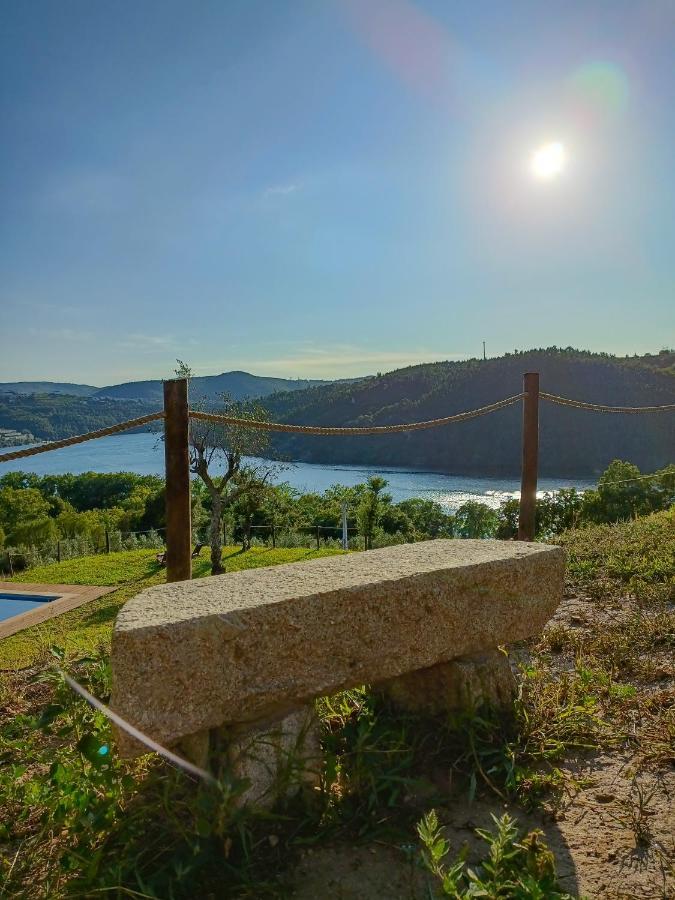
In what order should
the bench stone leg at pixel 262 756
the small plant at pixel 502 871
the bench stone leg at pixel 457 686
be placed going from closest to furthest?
the small plant at pixel 502 871
the bench stone leg at pixel 262 756
the bench stone leg at pixel 457 686

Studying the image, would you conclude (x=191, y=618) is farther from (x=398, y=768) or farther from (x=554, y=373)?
(x=554, y=373)

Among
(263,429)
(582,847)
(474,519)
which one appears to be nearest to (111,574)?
(263,429)

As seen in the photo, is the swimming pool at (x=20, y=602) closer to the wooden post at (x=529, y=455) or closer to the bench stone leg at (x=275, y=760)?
the wooden post at (x=529, y=455)

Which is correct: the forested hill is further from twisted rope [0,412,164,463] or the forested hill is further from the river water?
twisted rope [0,412,164,463]

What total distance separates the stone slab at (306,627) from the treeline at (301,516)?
15.0 meters

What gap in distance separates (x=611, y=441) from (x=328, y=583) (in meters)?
51.9

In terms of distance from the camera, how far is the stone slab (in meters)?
1.66

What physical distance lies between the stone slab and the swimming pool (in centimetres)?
1310

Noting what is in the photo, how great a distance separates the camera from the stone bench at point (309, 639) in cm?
167

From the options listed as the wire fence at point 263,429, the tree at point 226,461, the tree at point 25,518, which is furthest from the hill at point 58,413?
the tree at point 226,461

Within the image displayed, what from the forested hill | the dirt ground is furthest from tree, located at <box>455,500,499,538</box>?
the dirt ground

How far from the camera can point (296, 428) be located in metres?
3.60

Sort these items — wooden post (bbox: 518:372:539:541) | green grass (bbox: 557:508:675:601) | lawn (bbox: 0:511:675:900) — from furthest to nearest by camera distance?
wooden post (bbox: 518:372:539:541), green grass (bbox: 557:508:675:601), lawn (bbox: 0:511:675:900)

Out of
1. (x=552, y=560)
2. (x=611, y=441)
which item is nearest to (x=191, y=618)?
(x=552, y=560)
